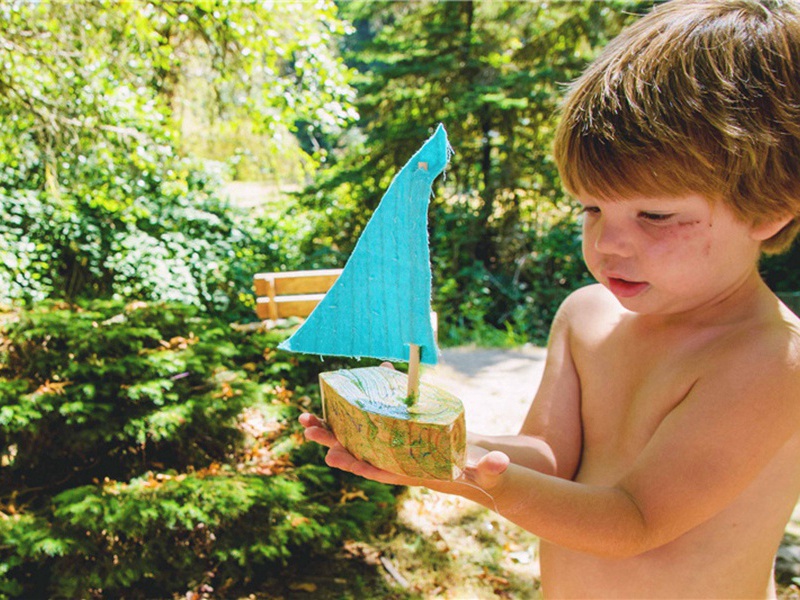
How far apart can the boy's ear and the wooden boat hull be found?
2.02 ft

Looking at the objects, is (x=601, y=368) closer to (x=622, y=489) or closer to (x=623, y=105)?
(x=622, y=489)

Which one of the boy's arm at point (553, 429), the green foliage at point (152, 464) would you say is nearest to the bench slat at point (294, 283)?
the green foliage at point (152, 464)

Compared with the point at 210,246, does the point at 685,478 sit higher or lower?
lower

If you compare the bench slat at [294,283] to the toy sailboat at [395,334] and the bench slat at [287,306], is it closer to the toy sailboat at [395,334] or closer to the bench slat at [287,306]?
the bench slat at [287,306]

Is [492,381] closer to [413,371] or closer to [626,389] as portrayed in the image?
[626,389]

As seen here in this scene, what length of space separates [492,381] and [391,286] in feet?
15.0

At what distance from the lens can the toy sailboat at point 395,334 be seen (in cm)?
95

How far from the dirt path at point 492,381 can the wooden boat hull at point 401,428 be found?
2.71 m

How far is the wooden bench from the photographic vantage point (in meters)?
4.75

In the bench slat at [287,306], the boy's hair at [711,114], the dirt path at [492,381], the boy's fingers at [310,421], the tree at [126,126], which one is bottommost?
the dirt path at [492,381]

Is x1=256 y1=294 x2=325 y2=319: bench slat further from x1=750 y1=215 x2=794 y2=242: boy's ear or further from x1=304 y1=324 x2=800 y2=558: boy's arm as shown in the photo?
x1=750 y1=215 x2=794 y2=242: boy's ear

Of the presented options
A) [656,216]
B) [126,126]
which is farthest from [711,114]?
[126,126]

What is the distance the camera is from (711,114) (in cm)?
100

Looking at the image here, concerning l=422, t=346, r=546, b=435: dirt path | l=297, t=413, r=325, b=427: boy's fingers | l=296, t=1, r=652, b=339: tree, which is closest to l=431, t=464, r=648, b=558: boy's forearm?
l=297, t=413, r=325, b=427: boy's fingers
